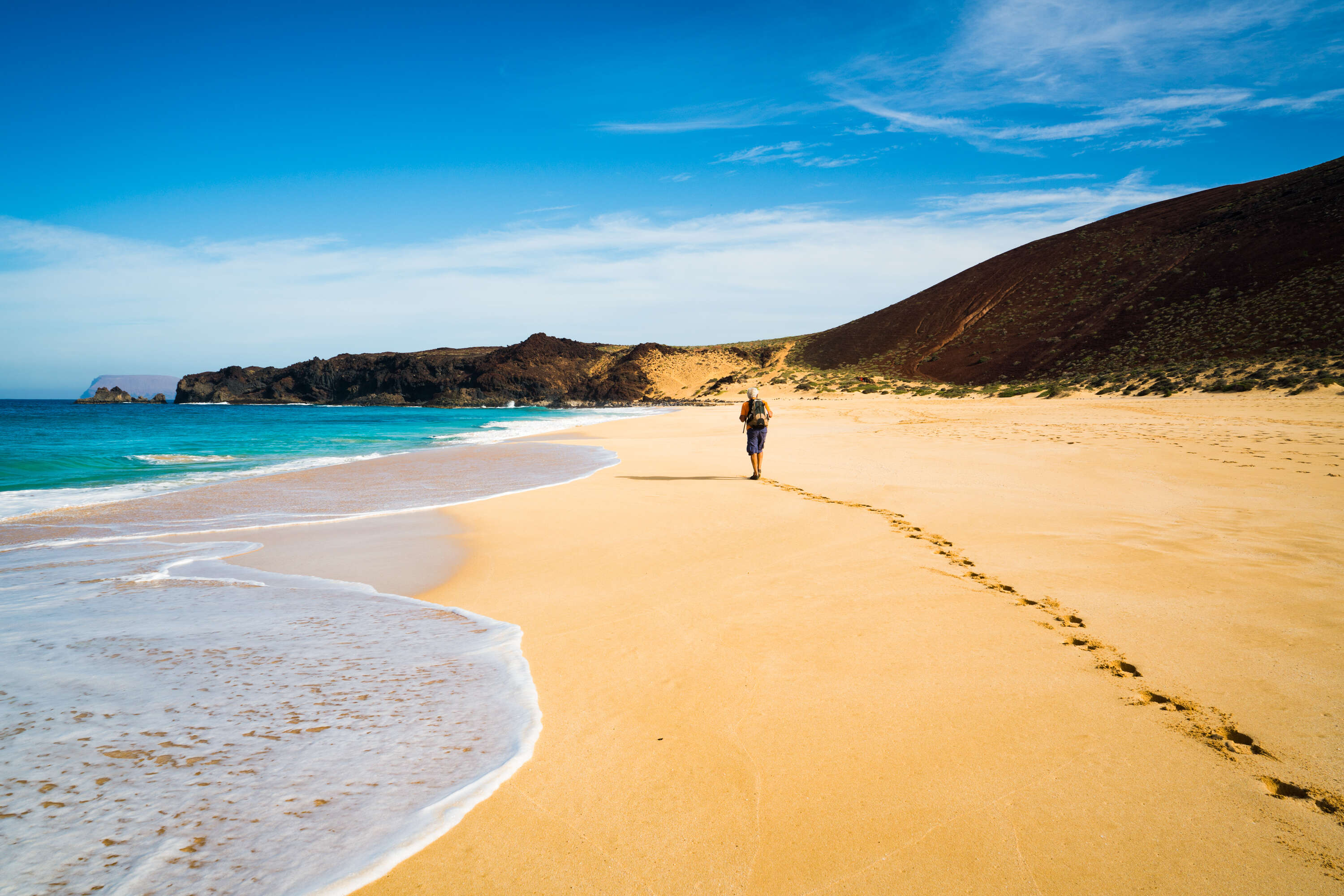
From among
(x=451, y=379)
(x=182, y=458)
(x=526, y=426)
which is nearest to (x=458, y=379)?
(x=451, y=379)

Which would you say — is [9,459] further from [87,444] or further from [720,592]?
[720,592]

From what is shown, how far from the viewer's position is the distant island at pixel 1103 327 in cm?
2883

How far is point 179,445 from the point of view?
23.0 meters

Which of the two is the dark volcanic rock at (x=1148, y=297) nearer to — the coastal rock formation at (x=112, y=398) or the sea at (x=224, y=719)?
the sea at (x=224, y=719)

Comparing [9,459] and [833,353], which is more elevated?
[833,353]

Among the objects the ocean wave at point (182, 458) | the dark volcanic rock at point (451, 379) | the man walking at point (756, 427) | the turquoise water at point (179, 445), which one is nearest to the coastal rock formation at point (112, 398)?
the dark volcanic rock at point (451, 379)

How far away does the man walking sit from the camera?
1077 cm

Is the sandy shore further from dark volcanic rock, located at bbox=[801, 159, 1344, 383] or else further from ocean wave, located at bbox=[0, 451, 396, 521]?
dark volcanic rock, located at bbox=[801, 159, 1344, 383]

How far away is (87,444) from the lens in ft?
74.8

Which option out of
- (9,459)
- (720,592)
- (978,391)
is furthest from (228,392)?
(720,592)

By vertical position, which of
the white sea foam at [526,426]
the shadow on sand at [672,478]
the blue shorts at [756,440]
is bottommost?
the shadow on sand at [672,478]

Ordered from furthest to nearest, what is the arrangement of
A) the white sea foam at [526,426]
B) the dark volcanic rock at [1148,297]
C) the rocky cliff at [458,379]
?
the rocky cliff at [458,379] → the dark volcanic rock at [1148,297] → the white sea foam at [526,426]

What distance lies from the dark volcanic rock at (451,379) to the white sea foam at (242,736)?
71.6 meters

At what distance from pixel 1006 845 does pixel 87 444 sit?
1204 inches
